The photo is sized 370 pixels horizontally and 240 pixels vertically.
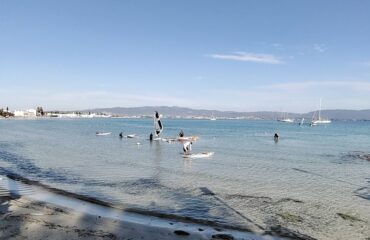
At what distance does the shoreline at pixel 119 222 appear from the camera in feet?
50.3

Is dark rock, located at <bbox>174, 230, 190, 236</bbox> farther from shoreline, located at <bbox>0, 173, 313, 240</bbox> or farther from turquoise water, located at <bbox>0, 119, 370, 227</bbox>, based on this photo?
turquoise water, located at <bbox>0, 119, 370, 227</bbox>

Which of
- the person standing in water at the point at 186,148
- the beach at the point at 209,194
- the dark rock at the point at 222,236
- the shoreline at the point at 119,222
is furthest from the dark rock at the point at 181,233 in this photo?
the person standing in water at the point at 186,148

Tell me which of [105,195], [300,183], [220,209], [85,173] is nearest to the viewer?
[220,209]

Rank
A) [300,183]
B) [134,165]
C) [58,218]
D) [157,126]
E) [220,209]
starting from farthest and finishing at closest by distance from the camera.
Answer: [157,126] < [134,165] < [300,183] < [220,209] < [58,218]

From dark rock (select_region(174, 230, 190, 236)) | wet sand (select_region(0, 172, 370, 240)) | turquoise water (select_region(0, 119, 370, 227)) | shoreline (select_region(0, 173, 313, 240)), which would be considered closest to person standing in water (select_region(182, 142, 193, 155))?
turquoise water (select_region(0, 119, 370, 227))

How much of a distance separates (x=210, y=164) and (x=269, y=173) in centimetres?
751

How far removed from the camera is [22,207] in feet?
61.5

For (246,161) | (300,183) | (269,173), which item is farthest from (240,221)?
(246,161)

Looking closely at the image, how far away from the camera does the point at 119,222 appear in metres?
16.9

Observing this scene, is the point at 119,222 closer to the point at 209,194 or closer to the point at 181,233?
the point at 181,233

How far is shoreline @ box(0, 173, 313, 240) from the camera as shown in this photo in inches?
603

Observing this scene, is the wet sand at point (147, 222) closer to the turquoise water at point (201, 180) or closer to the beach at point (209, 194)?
the beach at point (209, 194)

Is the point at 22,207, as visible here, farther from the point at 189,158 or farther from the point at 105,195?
the point at 189,158

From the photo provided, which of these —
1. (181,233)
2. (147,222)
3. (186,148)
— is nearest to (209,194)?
(147,222)
